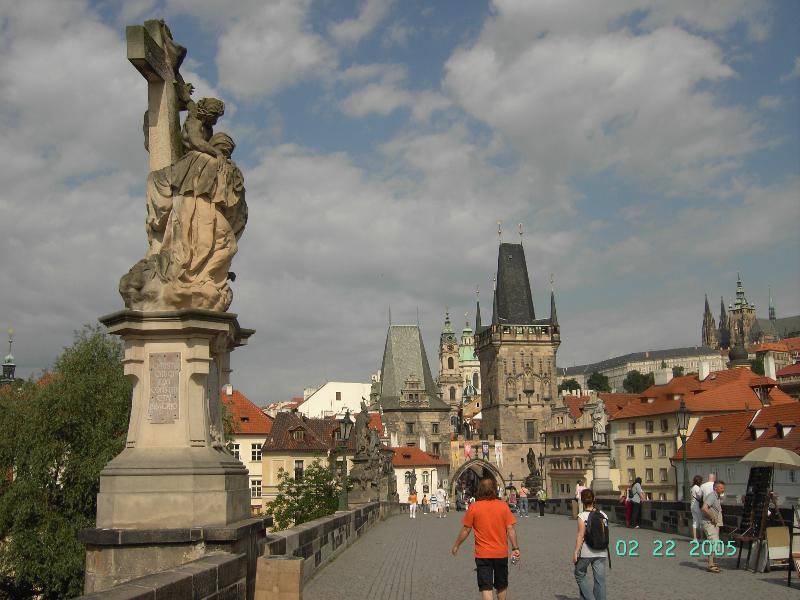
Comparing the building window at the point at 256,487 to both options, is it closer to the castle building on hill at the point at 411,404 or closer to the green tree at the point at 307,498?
the green tree at the point at 307,498

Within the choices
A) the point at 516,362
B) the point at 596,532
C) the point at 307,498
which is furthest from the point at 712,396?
the point at 596,532

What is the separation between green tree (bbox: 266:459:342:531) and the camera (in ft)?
104

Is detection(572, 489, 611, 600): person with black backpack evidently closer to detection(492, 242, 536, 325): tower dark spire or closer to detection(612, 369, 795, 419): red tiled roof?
detection(612, 369, 795, 419): red tiled roof

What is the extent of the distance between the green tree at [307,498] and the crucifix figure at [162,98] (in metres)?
25.0

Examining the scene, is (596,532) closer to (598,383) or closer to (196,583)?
(196,583)

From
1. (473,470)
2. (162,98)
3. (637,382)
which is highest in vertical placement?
(637,382)

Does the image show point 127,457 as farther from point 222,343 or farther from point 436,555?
point 436,555

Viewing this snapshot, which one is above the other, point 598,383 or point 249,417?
point 598,383

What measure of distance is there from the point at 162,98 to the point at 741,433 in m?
43.3

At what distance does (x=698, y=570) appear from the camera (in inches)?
465

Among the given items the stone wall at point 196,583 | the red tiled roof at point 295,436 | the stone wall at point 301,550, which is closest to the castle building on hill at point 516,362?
the red tiled roof at point 295,436

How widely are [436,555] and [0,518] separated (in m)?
15.3

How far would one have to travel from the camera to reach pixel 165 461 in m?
6.57
